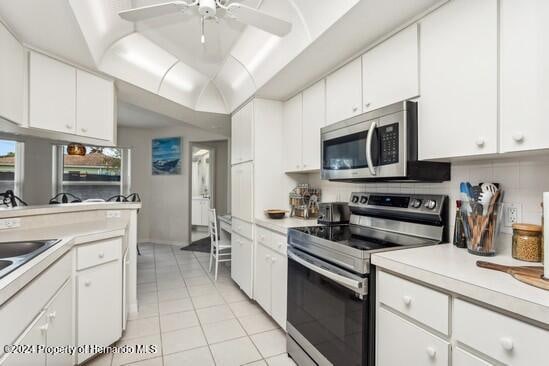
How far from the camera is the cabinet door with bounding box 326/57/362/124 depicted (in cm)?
198

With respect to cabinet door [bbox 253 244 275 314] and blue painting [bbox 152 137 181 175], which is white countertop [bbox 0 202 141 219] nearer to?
cabinet door [bbox 253 244 275 314]

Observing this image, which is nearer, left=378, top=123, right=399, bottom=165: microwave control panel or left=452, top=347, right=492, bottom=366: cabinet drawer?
left=452, top=347, right=492, bottom=366: cabinet drawer

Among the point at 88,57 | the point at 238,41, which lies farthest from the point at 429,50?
the point at 88,57

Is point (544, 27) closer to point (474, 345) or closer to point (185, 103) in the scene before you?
point (474, 345)

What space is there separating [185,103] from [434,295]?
3.23 metres

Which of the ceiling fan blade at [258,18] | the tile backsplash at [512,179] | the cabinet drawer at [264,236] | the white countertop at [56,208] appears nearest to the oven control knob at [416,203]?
the tile backsplash at [512,179]

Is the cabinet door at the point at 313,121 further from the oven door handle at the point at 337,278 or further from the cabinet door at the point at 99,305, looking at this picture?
the cabinet door at the point at 99,305

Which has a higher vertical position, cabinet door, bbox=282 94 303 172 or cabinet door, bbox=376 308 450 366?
cabinet door, bbox=282 94 303 172

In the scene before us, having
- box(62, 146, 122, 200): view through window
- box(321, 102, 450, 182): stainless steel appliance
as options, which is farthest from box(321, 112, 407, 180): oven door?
box(62, 146, 122, 200): view through window

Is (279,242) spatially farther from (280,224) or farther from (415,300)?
(415,300)

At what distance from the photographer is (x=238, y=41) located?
262cm

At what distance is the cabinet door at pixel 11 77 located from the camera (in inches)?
70.6

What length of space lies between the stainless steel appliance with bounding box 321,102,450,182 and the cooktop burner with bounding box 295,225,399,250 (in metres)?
0.39

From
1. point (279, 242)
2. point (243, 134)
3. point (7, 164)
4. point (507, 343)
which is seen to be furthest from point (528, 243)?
point (7, 164)
